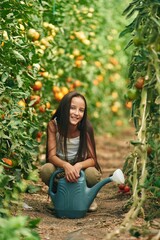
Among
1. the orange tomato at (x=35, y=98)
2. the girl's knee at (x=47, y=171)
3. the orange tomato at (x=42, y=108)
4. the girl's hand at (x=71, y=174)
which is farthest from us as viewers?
the orange tomato at (x=42, y=108)

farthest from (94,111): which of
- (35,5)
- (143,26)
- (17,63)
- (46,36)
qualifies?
(143,26)

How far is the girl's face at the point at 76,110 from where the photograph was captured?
474 centimetres

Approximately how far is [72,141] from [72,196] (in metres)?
0.42

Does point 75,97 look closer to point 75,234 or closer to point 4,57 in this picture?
point 4,57

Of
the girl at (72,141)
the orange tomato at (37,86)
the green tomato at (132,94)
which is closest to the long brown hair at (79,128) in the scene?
the girl at (72,141)

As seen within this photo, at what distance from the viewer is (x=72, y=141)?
15.8 ft

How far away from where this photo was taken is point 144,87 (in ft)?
12.7

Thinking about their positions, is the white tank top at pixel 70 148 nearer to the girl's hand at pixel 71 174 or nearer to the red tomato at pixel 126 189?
the girl's hand at pixel 71 174

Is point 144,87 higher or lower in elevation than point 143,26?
lower

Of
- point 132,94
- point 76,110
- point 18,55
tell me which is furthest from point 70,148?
point 132,94

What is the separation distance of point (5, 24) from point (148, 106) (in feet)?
3.75

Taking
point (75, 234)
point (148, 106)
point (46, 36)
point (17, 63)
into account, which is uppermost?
point (46, 36)

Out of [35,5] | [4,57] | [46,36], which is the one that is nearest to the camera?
[4,57]

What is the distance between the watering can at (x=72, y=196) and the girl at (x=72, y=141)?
0.14m
